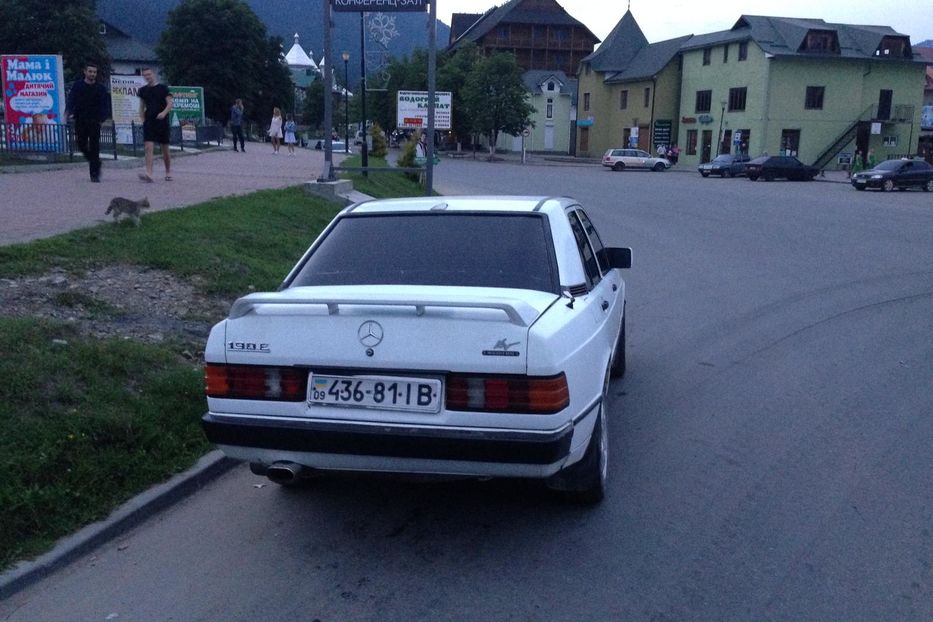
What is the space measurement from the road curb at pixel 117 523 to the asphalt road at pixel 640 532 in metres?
0.06

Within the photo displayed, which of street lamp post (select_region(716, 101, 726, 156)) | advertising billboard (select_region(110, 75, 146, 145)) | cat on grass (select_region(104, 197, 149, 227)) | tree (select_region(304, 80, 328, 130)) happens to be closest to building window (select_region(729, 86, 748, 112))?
street lamp post (select_region(716, 101, 726, 156))

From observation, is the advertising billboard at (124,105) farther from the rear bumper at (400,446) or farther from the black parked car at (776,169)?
the black parked car at (776,169)

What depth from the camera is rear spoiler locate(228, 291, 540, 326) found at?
3.92 meters

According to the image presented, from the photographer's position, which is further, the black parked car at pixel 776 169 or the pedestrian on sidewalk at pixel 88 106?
the black parked car at pixel 776 169

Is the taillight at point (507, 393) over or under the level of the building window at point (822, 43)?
under

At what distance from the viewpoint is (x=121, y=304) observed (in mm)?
7305

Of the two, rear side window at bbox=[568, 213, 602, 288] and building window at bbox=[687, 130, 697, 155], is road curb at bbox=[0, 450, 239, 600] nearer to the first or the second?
rear side window at bbox=[568, 213, 602, 288]

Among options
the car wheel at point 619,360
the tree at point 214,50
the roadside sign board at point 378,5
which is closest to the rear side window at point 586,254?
the car wheel at point 619,360

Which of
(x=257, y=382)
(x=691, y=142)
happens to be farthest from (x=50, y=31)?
(x=257, y=382)

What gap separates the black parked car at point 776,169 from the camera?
47.7 metres

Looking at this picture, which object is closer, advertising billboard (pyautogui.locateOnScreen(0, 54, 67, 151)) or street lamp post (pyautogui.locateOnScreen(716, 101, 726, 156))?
advertising billboard (pyautogui.locateOnScreen(0, 54, 67, 151))

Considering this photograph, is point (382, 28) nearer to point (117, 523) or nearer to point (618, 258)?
point (618, 258)

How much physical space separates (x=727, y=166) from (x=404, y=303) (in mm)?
49531

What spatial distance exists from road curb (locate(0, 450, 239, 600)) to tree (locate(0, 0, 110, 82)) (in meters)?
62.9
